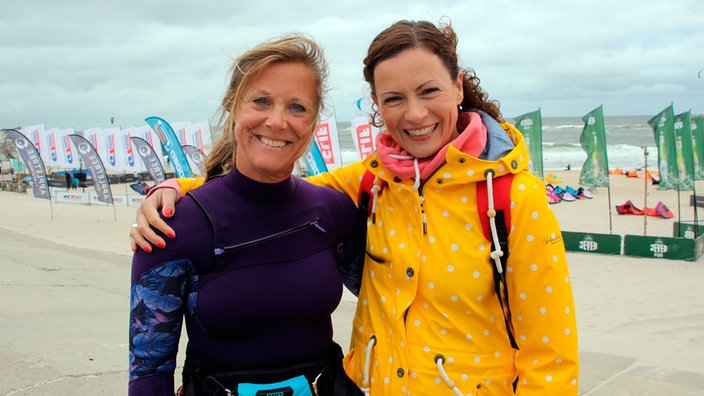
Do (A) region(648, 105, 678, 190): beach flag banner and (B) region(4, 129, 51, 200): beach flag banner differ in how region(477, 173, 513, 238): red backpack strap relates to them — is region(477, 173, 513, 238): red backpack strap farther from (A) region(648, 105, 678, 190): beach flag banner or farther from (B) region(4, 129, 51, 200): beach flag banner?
(B) region(4, 129, 51, 200): beach flag banner

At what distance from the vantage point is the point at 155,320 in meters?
1.71

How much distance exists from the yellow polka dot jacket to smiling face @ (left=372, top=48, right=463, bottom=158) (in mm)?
139

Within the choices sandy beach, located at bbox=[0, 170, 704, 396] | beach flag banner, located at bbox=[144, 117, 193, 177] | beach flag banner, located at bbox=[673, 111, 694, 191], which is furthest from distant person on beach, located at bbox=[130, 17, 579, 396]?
beach flag banner, located at bbox=[144, 117, 193, 177]

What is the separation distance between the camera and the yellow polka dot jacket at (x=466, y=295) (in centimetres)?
167

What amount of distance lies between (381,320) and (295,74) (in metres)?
0.88

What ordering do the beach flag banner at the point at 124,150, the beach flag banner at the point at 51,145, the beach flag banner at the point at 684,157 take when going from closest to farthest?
the beach flag banner at the point at 684,157 < the beach flag banner at the point at 124,150 < the beach flag banner at the point at 51,145

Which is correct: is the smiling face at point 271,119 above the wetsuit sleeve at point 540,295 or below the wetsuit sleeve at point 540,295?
above

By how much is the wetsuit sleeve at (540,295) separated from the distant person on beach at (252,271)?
2.02ft

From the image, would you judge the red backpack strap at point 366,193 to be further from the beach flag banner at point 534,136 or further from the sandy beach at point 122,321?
the beach flag banner at point 534,136

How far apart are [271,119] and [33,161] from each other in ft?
76.7

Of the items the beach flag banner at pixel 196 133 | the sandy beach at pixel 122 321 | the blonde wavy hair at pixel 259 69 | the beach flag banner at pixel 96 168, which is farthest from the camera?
the beach flag banner at pixel 196 133

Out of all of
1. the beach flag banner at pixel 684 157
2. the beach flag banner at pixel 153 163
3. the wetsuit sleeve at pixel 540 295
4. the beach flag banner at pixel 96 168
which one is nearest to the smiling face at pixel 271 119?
the wetsuit sleeve at pixel 540 295

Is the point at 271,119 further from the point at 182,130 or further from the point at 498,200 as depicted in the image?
the point at 182,130

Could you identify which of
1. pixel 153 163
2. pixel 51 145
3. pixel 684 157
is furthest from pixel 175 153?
pixel 51 145
